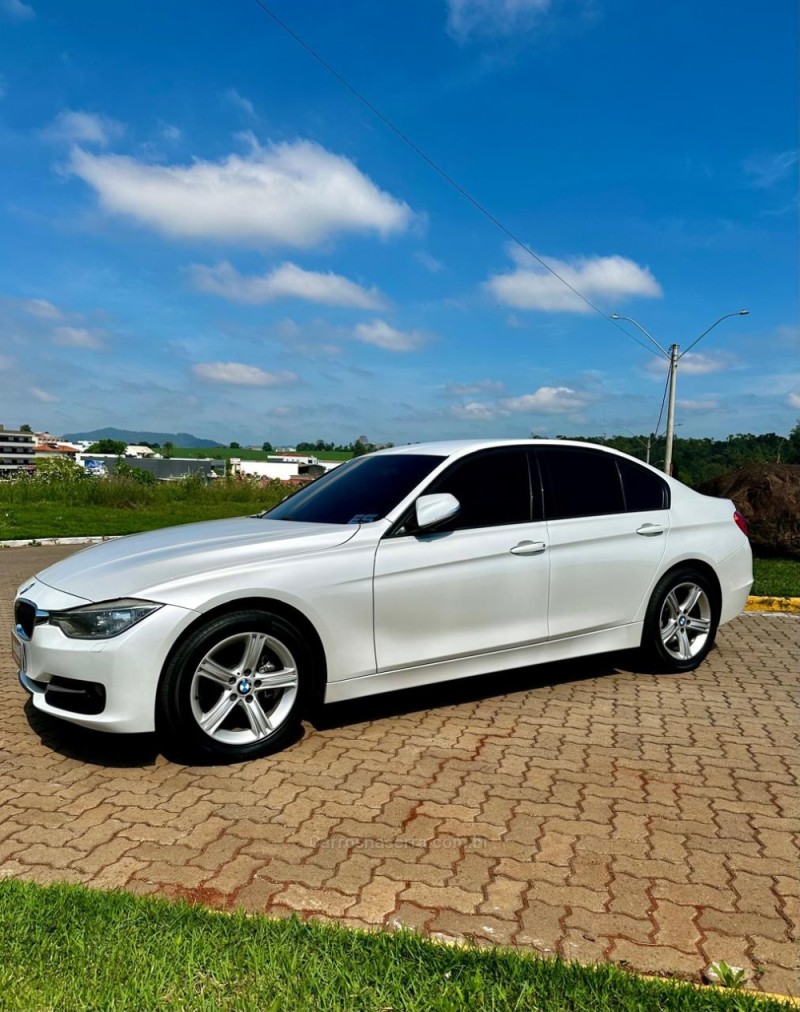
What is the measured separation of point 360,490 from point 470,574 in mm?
990

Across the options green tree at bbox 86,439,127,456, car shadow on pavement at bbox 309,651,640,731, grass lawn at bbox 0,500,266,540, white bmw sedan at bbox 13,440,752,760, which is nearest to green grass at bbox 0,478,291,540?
grass lawn at bbox 0,500,266,540

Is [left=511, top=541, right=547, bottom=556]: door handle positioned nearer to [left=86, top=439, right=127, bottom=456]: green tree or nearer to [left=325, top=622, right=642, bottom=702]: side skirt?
[left=325, top=622, right=642, bottom=702]: side skirt

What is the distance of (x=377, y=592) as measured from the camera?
14.4 feet

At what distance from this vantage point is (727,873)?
3.11m

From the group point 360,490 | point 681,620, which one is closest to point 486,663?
point 360,490

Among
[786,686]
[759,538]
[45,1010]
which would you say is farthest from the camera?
[759,538]

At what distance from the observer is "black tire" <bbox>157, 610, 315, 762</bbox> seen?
3.89 meters

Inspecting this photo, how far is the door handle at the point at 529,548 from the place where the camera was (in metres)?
4.90

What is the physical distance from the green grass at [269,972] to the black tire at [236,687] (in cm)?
130

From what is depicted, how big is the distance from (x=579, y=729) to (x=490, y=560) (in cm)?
114

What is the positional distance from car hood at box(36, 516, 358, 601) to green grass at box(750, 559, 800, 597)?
5448 millimetres

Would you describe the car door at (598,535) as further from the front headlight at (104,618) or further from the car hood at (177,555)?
the front headlight at (104,618)

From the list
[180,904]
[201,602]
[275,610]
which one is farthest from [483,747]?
[180,904]

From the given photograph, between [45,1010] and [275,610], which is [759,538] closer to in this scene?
[275,610]
